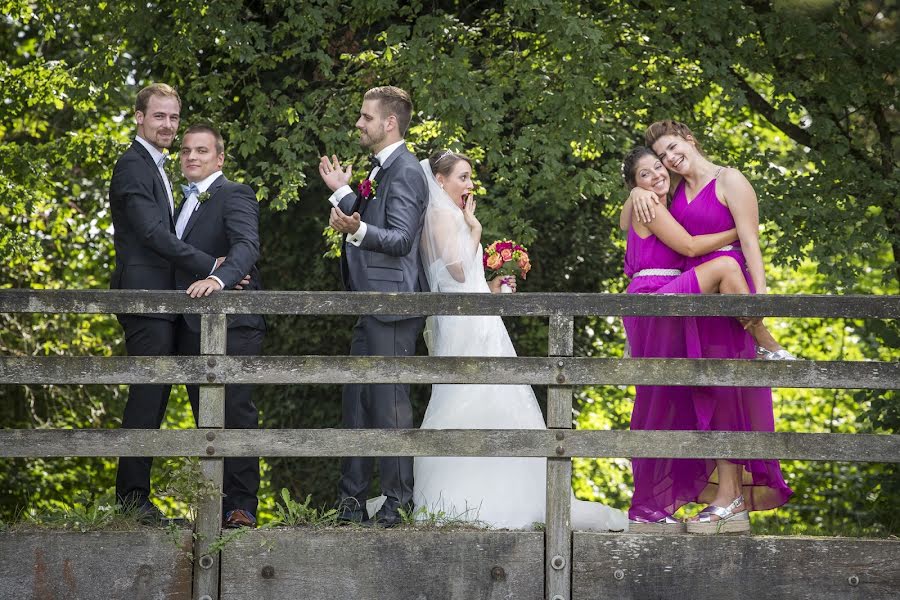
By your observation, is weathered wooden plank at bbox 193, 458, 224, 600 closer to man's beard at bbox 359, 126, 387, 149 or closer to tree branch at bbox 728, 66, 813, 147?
man's beard at bbox 359, 126, 387, 149

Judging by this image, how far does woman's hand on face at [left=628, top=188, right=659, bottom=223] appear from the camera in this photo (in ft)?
19.9

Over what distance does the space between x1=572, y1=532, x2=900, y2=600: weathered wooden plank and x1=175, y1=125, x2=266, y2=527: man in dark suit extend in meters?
1.81

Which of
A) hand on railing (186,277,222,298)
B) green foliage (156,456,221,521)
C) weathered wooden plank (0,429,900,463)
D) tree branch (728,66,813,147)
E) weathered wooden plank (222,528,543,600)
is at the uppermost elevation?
tree branch (728,66,813,147)

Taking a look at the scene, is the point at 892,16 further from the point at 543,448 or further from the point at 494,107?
the point at 543,448

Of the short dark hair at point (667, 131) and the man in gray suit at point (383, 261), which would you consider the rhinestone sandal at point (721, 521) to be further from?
the short dark hair at point (667, 131)

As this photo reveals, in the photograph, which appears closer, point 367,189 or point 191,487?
point 191,487

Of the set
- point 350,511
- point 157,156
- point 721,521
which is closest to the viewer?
point 721,521

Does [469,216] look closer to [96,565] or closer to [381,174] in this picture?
[381,174]

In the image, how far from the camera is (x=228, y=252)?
6066mm

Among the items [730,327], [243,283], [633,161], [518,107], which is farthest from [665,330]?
[518,107]

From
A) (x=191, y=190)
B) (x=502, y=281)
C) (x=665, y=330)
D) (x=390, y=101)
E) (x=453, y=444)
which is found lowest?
Answer: (x=453, y=444)

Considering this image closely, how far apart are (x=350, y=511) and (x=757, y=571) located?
186 centimetres

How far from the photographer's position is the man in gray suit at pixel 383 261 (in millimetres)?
5809

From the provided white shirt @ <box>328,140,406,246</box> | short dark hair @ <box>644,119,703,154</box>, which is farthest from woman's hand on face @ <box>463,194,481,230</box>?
short dark hair @ <box>644,119,703,154</box>
